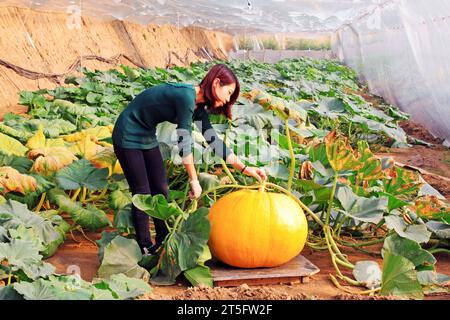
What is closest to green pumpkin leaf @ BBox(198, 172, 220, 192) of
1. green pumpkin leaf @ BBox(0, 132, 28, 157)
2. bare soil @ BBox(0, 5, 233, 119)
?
green pumpkin leaf @ BBox(0, 132, 28, 157)

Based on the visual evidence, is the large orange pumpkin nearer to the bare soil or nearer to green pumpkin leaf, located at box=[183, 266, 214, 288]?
green pumpkin leaf, located at box=[183, 266, 214, 288]

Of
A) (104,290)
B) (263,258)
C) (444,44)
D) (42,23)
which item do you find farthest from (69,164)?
(42,23)

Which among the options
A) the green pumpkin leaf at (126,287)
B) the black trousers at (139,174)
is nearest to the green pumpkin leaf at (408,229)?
the black trousers at (139,174)

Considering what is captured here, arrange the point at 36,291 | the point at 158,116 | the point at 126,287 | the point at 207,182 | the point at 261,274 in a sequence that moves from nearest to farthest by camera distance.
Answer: the point at 36,291, the point at 126,287, the point at 261,274, the point at 158,116, the point at 207,182

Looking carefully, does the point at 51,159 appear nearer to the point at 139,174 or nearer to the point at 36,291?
the point at 139,174

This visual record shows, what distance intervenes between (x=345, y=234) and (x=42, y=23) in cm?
936

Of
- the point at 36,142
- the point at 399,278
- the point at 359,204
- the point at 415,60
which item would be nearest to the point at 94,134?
the point at 36,142

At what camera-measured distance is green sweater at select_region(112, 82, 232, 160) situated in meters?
3.26

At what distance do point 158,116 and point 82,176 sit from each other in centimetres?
83

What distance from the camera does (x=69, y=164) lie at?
4.22 m

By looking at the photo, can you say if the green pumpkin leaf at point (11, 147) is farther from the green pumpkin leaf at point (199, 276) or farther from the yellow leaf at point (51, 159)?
the green pumpkin leaf at point (199, 276)

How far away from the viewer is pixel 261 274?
332 centimetres
